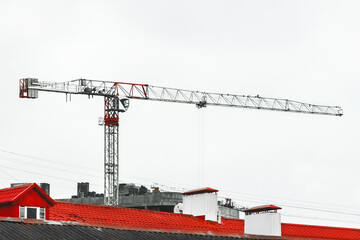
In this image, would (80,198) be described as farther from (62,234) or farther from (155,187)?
(62,234)

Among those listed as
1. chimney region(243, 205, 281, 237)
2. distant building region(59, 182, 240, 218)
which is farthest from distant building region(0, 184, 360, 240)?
distant building region(59, 182, 240, 218)

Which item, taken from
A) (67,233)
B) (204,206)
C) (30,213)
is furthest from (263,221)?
(67,233)

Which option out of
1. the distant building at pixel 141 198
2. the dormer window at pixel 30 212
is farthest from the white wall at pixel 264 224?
the distant building at pixel 141 198

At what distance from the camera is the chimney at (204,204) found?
63.6 meters

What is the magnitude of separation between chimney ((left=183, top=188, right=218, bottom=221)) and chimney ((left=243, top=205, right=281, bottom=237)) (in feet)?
16.1

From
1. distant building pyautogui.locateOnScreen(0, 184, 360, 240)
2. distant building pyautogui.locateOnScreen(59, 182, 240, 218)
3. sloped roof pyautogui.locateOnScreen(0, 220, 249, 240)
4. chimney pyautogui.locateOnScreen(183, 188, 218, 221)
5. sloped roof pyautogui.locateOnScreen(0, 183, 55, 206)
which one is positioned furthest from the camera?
distant building pyautogui.locateOnScreen(59, 182, 240, 218)

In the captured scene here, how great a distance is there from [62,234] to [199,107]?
130 metres

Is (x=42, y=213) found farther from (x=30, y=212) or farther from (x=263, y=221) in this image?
(x=263, y=221)

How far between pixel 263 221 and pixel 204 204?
6.80 meters

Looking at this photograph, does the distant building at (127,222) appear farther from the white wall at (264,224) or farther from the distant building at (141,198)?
the distant building at (141,198)

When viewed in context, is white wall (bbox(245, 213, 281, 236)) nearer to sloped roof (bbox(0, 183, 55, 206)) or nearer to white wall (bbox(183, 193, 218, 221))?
white wall (bbox(183, 193, 218, 221))

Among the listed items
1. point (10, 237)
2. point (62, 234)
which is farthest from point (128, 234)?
point (10, 237)

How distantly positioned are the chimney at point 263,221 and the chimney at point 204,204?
4.90 m

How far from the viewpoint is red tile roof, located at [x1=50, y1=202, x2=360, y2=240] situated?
168 ft
